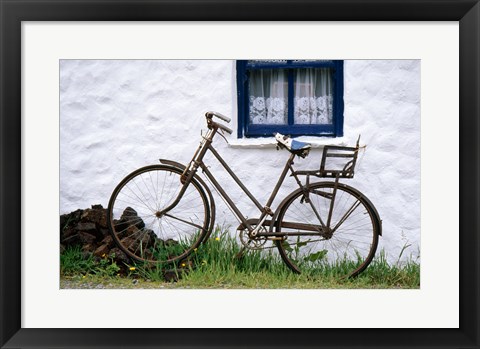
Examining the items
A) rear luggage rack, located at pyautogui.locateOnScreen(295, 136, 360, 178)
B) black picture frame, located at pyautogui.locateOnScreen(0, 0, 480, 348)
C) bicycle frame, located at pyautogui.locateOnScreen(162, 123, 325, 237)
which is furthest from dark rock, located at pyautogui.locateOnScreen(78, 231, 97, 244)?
rear luggage rack, located at pyautogui.locateOnScreen(295, 136, 360, 178)

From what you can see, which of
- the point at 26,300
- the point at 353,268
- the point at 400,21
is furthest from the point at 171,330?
the point at 400,21

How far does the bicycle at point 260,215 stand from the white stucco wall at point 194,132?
0.13 meters

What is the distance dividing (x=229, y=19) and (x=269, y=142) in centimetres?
135

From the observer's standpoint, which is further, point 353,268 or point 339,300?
point 353,268

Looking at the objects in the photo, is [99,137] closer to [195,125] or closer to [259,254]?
[195,125]

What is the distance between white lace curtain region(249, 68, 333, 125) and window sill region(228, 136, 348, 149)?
0.14 meters

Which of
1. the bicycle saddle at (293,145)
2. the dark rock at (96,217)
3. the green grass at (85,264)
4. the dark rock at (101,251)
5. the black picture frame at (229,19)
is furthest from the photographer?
the dark rock at (96,217)

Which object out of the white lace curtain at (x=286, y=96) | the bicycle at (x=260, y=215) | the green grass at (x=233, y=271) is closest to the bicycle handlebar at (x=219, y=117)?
the bicycle at (x=260, y=215)

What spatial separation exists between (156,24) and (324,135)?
1.71 m

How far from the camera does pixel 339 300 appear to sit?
377 cm

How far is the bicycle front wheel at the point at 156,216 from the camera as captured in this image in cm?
449

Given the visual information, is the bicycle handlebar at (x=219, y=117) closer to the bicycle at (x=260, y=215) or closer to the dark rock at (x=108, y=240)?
the bicycle at (x=260, y=215)

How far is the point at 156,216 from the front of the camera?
4.52 meters

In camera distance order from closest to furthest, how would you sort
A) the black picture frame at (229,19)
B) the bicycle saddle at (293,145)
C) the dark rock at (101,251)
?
the black picture frame at (229,19) → the bicycle saddle at (293,145) → the dark rock at (101,251)
